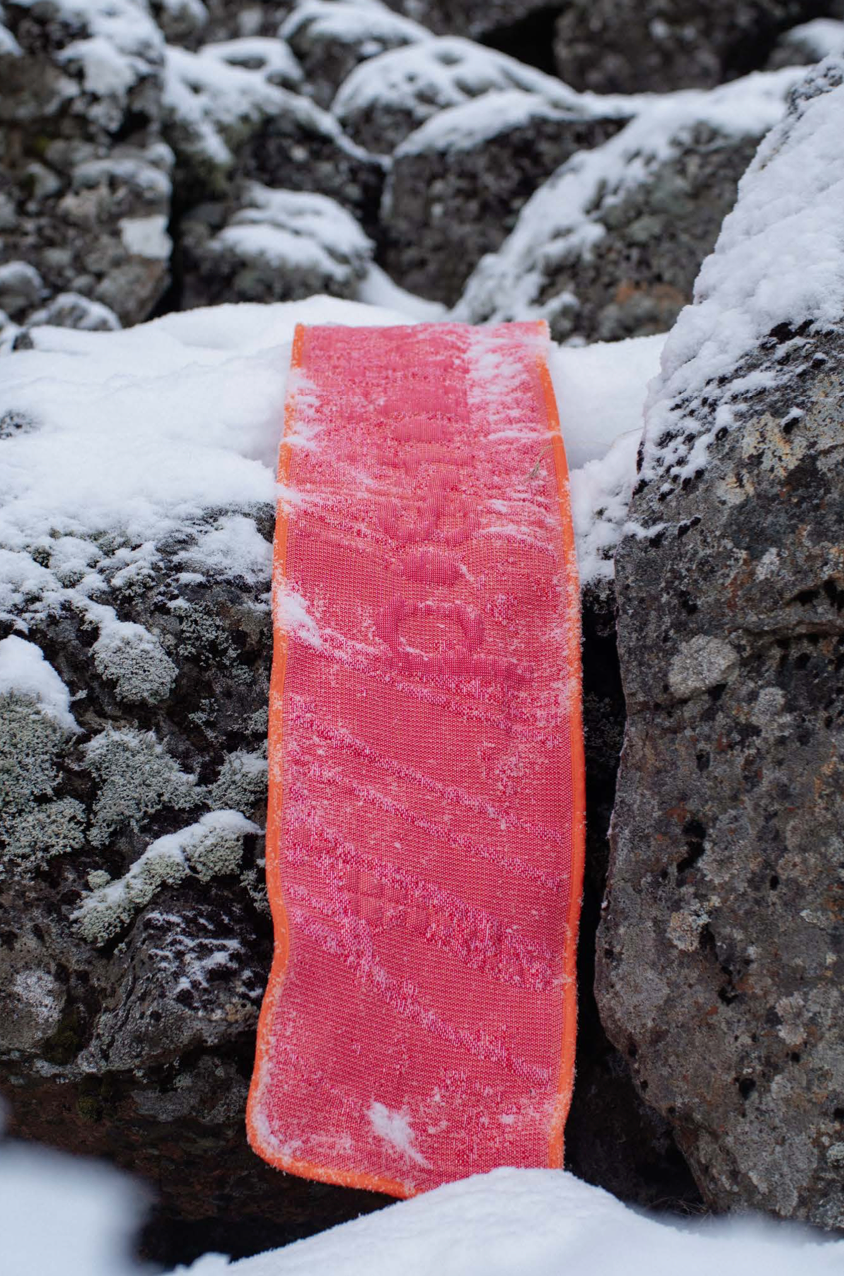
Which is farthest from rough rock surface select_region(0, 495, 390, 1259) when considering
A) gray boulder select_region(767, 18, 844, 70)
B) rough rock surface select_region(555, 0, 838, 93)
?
rough rock surface select_region(555, 0, 838, 93)

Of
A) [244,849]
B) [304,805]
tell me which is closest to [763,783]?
[304,805]

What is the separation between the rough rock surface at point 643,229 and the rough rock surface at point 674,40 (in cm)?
406

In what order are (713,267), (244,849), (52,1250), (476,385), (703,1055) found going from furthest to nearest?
(476,385) < (713,267) < (244,849) < (52,1250) < (703,1055)

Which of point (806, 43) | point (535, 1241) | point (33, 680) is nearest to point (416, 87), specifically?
point (806, 43)

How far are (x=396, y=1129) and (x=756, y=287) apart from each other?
4.76ft

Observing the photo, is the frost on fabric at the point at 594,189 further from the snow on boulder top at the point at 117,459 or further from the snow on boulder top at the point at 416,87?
the snow on boulder top at the point at 117,459

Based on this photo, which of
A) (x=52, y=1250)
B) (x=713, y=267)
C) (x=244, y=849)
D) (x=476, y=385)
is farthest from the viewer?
(x=476, y=385)

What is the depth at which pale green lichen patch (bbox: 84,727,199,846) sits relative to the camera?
1729mm

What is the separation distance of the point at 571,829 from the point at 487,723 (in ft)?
0.74

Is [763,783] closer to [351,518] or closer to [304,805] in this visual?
[304,805]

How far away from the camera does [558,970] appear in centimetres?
166

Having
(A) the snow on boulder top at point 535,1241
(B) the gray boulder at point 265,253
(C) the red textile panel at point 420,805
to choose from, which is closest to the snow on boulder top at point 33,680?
A: (C) the red textile panel at point 420,805

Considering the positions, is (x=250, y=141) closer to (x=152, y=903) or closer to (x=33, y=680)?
(x=33, y=680)

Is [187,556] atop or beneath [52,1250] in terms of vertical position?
atop
